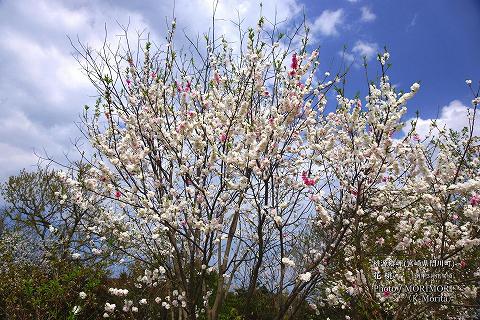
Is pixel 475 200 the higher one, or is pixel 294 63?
pixel 294 63

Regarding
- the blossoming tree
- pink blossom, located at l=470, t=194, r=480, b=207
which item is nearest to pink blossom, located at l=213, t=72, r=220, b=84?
the blossoming tree

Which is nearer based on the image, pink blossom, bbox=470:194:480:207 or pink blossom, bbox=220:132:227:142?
pink blossom, bbox=470:194:480:207

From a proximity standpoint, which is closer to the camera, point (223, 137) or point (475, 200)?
point (475, 200)

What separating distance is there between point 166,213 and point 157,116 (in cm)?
174

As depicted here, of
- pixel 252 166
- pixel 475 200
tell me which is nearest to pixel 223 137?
pixel 252 166

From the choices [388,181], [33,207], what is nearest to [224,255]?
[388,181]

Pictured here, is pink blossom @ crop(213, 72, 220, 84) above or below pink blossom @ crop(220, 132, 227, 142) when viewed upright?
above

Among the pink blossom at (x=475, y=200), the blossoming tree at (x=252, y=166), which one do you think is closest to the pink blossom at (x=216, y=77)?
the blossoming tree at (x=252, y=166)

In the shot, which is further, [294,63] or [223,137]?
[294,63]

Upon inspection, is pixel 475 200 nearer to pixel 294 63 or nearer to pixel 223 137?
pixel 294 63

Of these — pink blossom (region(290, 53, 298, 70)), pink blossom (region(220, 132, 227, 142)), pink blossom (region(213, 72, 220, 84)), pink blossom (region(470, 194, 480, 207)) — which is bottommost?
pink blossom (region(470, 194, 480, 207))

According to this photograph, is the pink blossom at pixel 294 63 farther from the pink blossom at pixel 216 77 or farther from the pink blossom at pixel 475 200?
the pink blossom at pixel 475 200

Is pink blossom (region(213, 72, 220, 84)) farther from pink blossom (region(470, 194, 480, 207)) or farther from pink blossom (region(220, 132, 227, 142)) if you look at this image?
pink blossom (region(470, 194, 480, 207))

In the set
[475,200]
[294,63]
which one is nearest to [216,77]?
[294,63]
